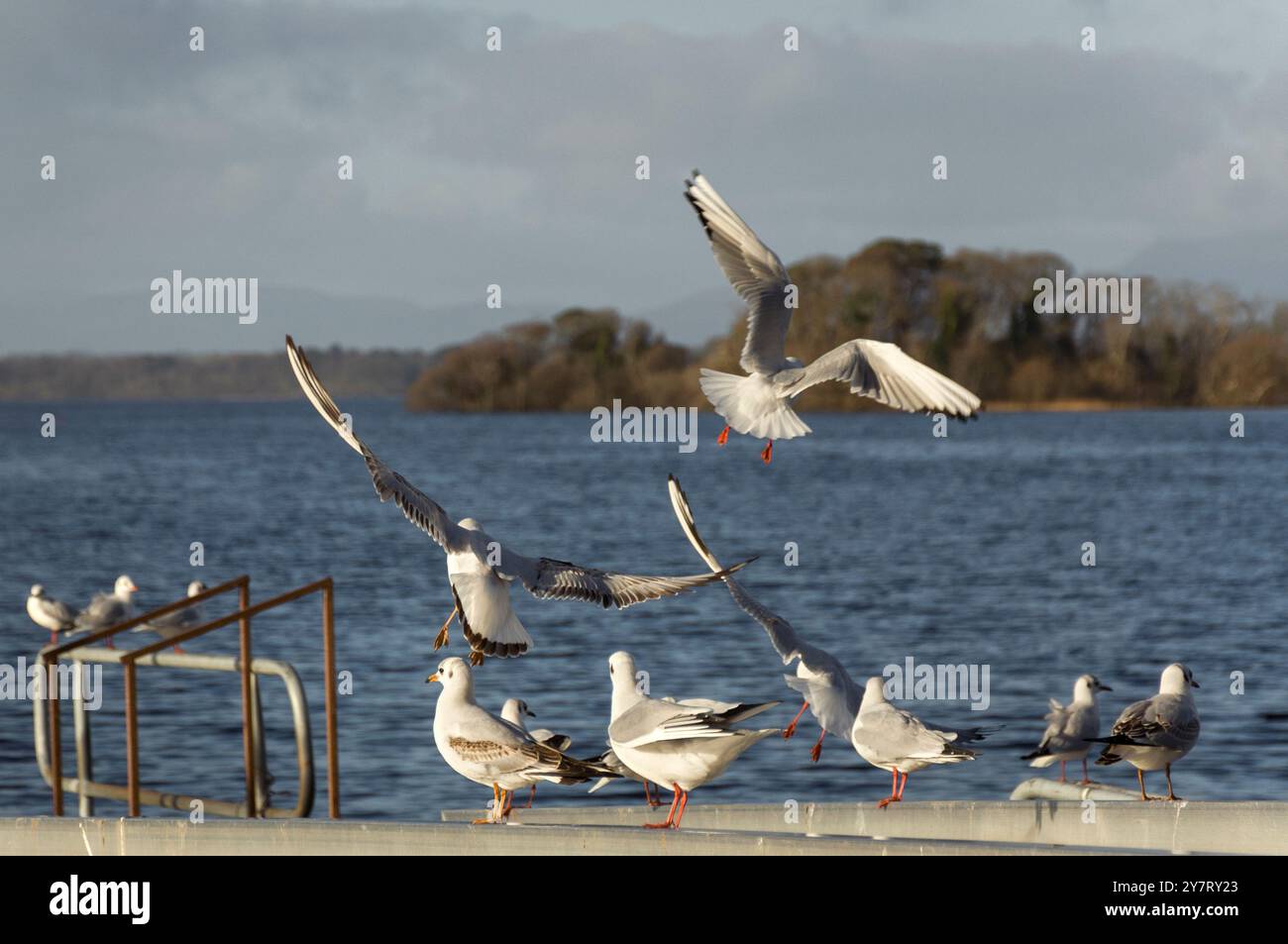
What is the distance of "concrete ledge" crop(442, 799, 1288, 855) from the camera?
26.8 feet

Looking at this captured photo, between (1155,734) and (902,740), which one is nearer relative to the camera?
(902,740)

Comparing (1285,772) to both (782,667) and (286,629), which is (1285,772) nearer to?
(782,667)

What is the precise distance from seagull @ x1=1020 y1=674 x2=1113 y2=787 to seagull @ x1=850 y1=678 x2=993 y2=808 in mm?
2434

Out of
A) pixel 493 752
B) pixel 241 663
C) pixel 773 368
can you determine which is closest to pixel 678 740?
pixel 493 752

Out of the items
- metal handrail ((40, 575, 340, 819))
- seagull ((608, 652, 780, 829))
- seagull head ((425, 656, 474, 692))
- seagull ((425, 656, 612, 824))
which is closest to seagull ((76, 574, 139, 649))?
metal handrail ((40, 575, 340, 819))

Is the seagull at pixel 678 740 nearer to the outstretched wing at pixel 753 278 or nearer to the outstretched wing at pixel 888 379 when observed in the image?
the outstretched wing at pixel 888 379

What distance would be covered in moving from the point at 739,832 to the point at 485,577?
55.8 inches

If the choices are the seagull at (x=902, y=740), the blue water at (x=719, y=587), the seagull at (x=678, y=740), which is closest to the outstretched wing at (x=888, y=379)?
the seagull at (x=678, y=740)

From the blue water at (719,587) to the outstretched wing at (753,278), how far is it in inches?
226

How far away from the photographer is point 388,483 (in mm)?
6754

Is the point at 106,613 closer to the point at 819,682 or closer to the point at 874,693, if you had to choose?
the point at 819,682
